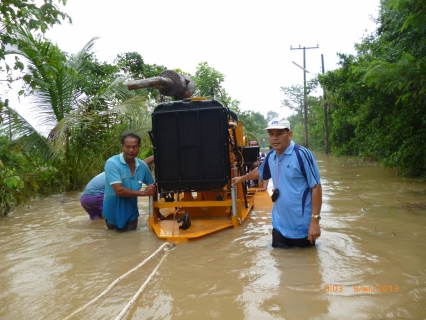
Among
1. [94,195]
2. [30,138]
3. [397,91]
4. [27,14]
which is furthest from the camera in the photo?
[30,138]

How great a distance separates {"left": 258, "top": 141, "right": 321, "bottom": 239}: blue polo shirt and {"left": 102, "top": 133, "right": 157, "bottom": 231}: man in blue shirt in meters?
1.89

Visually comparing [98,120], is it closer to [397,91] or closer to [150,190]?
[150,190]

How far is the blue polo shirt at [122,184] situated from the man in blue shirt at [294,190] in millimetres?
2153

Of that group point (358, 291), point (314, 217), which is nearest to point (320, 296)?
point (358, 291)

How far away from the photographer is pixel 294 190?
4117mm

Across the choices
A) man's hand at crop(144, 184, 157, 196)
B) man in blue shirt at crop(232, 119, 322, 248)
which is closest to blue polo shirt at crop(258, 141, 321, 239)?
man in blue shirt at crop(232, 119, 322, 248)

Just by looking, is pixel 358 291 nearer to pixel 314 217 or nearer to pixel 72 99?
pixel 314 217

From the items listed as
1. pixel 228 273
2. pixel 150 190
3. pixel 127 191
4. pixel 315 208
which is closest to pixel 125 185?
pixel 127 191

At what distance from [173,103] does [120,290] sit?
2.59 metres

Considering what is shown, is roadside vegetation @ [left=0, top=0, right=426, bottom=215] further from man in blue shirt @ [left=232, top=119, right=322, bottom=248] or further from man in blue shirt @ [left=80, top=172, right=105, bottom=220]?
man in blue shirt @ [left=232, top=119, right=322, bottom=248]

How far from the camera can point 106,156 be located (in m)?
11.3

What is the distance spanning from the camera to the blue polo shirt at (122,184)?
537 cm

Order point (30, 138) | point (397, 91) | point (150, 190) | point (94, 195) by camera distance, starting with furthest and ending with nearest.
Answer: point (30, 138) < point (397, 91) < point (94, 195) < point (150, 190)

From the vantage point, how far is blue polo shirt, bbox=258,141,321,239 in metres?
4.04
